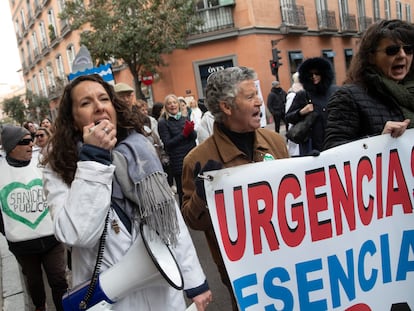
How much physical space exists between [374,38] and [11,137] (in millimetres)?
2681

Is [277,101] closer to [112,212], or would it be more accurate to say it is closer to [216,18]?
Result: [216,18]

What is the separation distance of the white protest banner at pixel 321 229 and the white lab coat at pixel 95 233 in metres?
0.22

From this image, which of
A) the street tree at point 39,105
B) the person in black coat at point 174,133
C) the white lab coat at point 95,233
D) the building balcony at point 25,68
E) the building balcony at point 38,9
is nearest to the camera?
the white lab coat at point 95,233

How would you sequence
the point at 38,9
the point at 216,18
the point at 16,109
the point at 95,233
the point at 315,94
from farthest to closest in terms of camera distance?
the point at 16,109 → the point at 38,9 → the point at 216,18 → the point at 315,94 → the point at 95,233

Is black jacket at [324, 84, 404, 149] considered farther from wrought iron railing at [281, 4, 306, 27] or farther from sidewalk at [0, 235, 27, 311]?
wrought iron railing at [281, 4, 306, 27]

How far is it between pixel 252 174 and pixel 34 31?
3657 centimetres

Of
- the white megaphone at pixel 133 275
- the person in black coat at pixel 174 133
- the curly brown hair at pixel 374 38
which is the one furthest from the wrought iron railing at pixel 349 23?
the white megaphone at pixel 133 275

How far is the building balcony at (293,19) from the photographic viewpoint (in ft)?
63.8

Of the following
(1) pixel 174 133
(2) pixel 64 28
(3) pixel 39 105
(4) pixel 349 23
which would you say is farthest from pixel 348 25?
(1) pixel 174 133

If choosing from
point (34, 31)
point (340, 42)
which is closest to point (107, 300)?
point (340, 42)

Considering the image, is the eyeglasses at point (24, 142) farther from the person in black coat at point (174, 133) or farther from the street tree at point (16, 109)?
the street tree at point (16, 109)

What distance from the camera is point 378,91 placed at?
86.0 inches

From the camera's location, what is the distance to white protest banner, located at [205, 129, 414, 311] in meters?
1.77

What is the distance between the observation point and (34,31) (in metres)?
33.6
